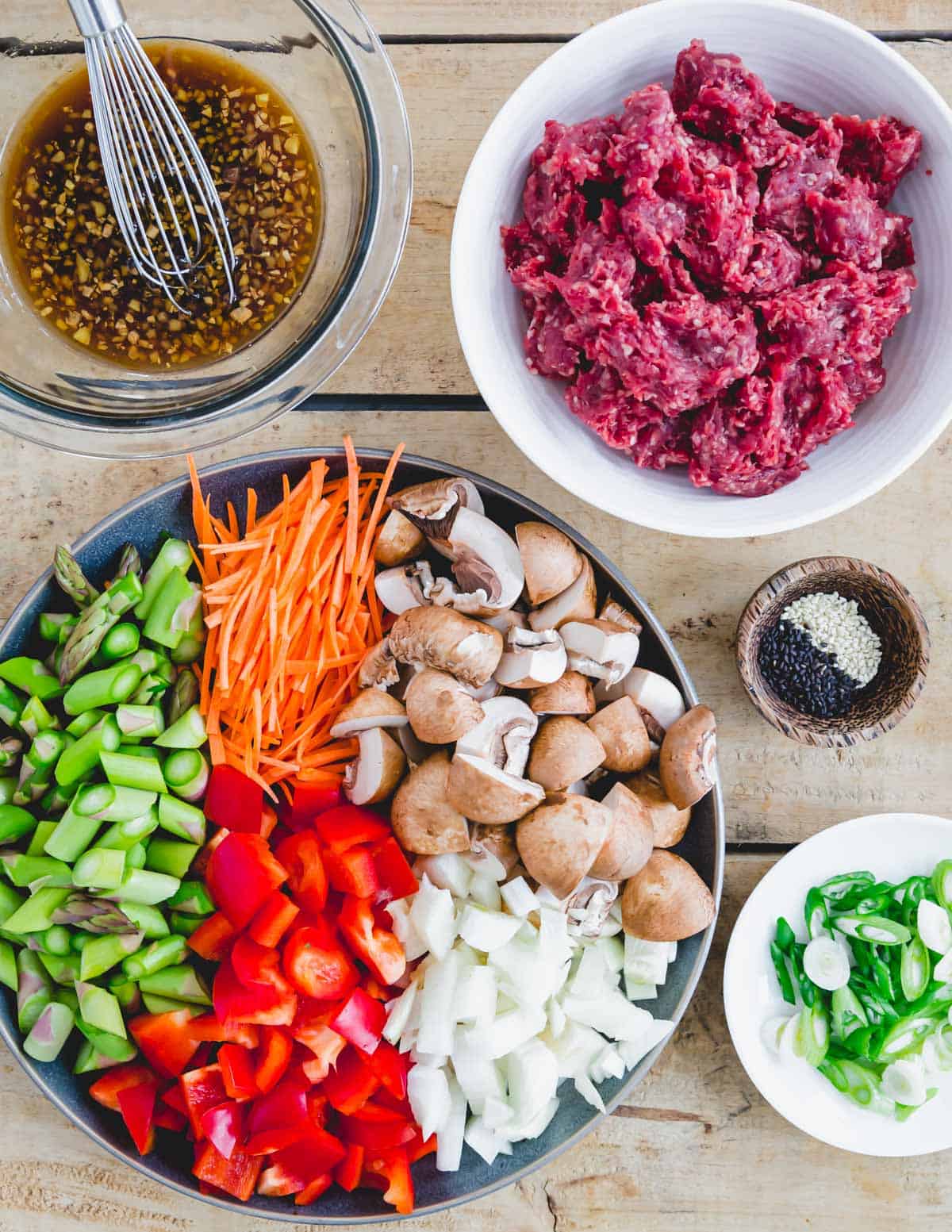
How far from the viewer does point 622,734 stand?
1.70 metres

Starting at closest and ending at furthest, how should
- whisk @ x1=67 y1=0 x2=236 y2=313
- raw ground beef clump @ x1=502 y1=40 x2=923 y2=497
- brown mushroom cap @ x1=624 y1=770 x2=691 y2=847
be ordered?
raw ground beef clump @ x1=502 y1=40 x2=923 y2=497 → whisk @ x1=67 y1=0 x2=236 y2=313 → brown mushroom cap @ x1=624 y1=770 x2=691 y2=847

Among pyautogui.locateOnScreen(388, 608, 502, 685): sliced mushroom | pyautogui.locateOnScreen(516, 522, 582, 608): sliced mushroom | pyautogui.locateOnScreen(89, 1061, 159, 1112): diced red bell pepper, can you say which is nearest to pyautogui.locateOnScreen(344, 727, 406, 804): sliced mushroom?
pyautogui.locateOnScreen(388, 608, 502, 685): sliced mushroom

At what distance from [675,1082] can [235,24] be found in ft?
6.26

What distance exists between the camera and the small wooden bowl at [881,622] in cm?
176

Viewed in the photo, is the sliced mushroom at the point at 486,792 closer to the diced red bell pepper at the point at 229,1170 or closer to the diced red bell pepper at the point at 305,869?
the diced red bell pepper at the point at 305,869

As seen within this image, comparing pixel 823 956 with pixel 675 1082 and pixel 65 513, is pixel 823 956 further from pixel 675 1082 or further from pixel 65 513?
pixel 65 513

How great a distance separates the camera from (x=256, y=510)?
1.79 metres

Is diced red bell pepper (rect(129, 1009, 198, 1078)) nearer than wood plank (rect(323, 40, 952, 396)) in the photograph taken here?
Yes

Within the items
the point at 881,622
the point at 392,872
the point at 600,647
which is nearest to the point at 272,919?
the point at 392,872

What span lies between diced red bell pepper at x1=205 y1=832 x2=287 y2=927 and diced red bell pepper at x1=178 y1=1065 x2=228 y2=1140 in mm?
243

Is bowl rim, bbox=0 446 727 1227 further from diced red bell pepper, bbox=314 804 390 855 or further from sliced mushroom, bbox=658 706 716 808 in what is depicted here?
diced red bell pepper, bbox=314 804 390 855

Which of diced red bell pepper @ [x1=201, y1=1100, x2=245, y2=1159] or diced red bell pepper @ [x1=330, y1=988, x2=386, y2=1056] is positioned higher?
diced red bell pepper @ [x1=330, y1=988, x2=386, y2=1056]

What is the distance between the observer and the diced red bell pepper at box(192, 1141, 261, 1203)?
1.68 meters

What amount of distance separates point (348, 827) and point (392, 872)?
0.10m
